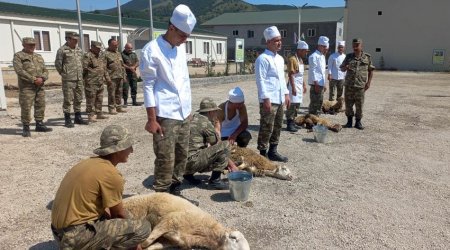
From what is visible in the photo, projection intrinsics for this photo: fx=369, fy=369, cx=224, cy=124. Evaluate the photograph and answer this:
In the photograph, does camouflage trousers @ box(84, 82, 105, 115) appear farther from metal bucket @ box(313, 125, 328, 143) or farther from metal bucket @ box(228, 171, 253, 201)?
metal bucket @ box(228, 171, 253, 201)

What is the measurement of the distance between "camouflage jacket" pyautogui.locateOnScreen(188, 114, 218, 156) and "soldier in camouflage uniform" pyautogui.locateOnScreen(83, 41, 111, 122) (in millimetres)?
4641

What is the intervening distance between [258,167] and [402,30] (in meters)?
32.0

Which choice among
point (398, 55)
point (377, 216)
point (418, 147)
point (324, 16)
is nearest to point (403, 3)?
point (398, 55)

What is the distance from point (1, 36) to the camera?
71.8 feet

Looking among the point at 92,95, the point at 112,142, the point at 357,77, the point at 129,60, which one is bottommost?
the point at 92,95

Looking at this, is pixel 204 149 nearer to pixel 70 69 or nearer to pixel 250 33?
pixel 70 69

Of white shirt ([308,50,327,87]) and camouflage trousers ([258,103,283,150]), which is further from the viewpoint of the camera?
white shirt ([308,50,327,87])

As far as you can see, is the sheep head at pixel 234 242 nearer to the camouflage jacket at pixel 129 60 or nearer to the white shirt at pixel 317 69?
the white shirt at pixel 317 69

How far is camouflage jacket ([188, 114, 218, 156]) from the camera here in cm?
433

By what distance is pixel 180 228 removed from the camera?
120 inches

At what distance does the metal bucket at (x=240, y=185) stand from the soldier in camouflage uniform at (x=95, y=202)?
1.51 metres

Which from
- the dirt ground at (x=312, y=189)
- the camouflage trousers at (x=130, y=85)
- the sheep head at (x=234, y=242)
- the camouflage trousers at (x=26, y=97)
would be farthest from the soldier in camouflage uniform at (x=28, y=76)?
the sheep head at (x=234, y=242)

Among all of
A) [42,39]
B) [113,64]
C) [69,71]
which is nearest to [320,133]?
[69,71]

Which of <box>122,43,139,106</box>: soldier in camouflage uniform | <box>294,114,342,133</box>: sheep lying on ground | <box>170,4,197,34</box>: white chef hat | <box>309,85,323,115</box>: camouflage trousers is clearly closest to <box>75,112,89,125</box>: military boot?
<box>122,43,139,106</box>: soldier in camouflage uniform
